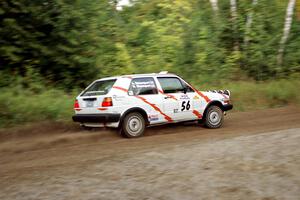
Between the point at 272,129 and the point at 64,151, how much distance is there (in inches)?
225

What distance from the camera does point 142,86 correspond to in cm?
1126

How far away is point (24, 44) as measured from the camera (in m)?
15.9

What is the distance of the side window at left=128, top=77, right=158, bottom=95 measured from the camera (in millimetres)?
11031

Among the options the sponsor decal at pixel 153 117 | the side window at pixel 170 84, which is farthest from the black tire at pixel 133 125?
the side window at pixel 170 84

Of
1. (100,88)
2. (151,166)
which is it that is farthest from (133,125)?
(151,166)

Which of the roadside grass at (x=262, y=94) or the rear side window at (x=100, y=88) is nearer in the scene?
the rear side window at (x=100, y=88)

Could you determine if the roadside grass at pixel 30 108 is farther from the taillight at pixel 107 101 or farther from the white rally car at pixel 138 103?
the taillight at pixel 107 101

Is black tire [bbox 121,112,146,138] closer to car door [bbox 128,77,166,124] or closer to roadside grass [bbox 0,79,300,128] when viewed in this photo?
car door [bbox 128,77,166,124]

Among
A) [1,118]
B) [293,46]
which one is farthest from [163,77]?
[293,46]

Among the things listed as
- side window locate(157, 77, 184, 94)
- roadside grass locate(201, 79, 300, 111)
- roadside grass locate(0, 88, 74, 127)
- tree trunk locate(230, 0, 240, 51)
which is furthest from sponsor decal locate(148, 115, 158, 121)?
tree trunk locate(230, 0, 240, 51)

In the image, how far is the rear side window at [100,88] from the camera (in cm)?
1091

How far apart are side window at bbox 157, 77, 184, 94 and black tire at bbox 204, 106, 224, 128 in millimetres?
1199

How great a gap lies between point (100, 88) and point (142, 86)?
1073 mm

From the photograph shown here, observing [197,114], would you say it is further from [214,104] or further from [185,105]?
[214,104]
